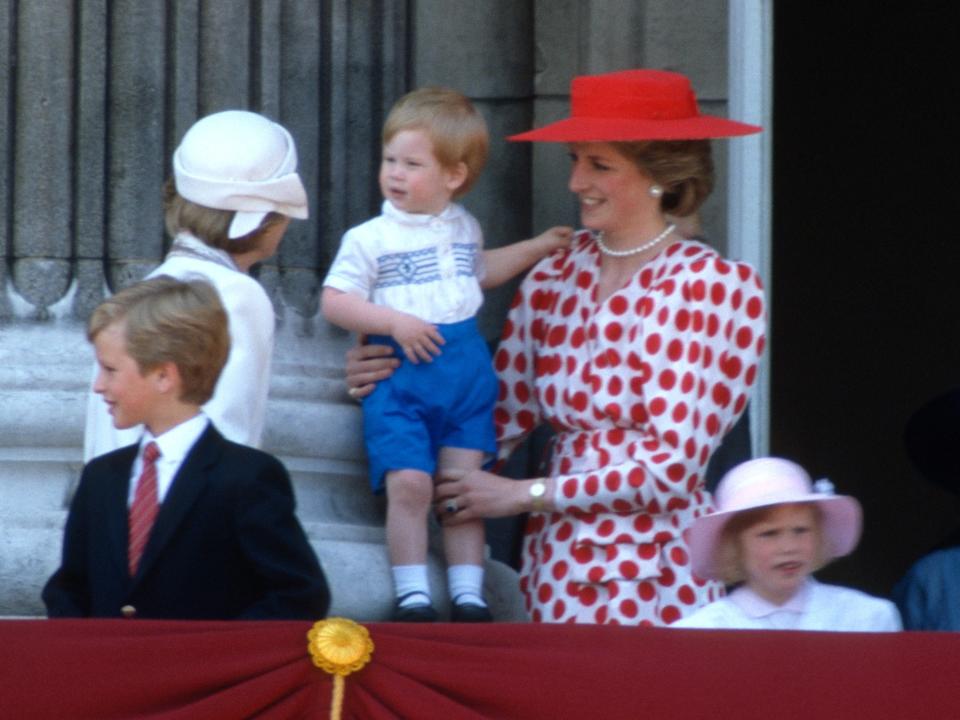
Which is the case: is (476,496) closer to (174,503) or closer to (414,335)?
(414,335)

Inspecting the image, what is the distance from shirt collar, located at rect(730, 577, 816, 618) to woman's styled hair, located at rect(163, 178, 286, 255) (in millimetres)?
1117

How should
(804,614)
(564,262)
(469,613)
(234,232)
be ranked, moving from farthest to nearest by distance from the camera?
(564,262), (469,613), (234,232), (804,614)

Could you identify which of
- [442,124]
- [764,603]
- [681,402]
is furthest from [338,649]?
[442,124]

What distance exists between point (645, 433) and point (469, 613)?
484 millimetres

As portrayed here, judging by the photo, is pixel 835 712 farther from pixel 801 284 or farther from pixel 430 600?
pixel 801 284

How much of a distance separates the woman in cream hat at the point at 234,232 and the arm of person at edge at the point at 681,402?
579 millimetres

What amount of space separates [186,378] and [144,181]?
1193mm

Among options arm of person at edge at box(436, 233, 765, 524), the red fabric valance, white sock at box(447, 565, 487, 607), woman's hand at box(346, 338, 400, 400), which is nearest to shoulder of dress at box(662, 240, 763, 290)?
arm of person at edge at box(436, 233, 765, 524)

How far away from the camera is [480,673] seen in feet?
14.1

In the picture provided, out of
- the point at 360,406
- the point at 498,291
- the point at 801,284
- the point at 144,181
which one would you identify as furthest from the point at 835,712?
the point at 801,284

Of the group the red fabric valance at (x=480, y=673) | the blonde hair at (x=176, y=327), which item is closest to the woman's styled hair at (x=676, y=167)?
the blonde hair at (x=176, y=327)

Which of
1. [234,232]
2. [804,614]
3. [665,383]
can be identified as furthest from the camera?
[665,383]

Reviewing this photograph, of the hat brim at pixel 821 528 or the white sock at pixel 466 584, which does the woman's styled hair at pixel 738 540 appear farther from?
the white sock at pixel 466 584

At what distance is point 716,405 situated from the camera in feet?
16.9
